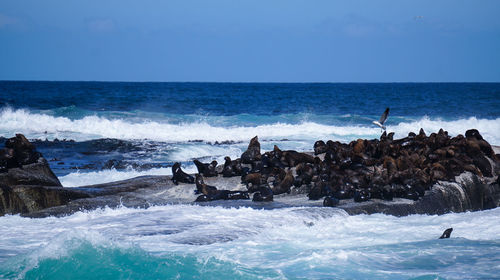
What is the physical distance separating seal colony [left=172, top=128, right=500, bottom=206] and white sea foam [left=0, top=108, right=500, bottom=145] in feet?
58.1

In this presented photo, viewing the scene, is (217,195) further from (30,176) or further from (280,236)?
(30,176)

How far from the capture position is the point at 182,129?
35.0 meters

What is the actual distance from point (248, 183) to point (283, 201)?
3.95 ft

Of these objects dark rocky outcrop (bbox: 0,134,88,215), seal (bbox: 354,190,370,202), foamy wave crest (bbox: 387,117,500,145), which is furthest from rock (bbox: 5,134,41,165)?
foamy wave crest (bbox: 387,117,500,145)

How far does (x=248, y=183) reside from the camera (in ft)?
38.5

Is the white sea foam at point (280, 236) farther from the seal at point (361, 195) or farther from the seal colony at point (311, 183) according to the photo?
the seal at point (361, 195)

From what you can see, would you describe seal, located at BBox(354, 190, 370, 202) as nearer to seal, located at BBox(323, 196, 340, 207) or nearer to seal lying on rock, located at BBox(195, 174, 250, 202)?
seal, located at BBox(323, 196, 340, 207)

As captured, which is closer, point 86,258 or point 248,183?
point 86,258

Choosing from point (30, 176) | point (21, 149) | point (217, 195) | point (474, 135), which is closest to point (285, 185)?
point (217, 195)

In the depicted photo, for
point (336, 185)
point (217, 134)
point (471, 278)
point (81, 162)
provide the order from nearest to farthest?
point (471, 278) < point (336, 185) < point (81, 162) < point (217, 134)

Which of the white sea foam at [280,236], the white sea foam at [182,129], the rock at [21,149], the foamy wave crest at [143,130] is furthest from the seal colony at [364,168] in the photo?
the foamy wave crest at [143,130]

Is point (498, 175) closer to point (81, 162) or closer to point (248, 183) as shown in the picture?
point (248, 183)

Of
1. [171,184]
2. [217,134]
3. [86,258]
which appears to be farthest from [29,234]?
[217,134]

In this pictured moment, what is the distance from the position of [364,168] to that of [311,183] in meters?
1.07
